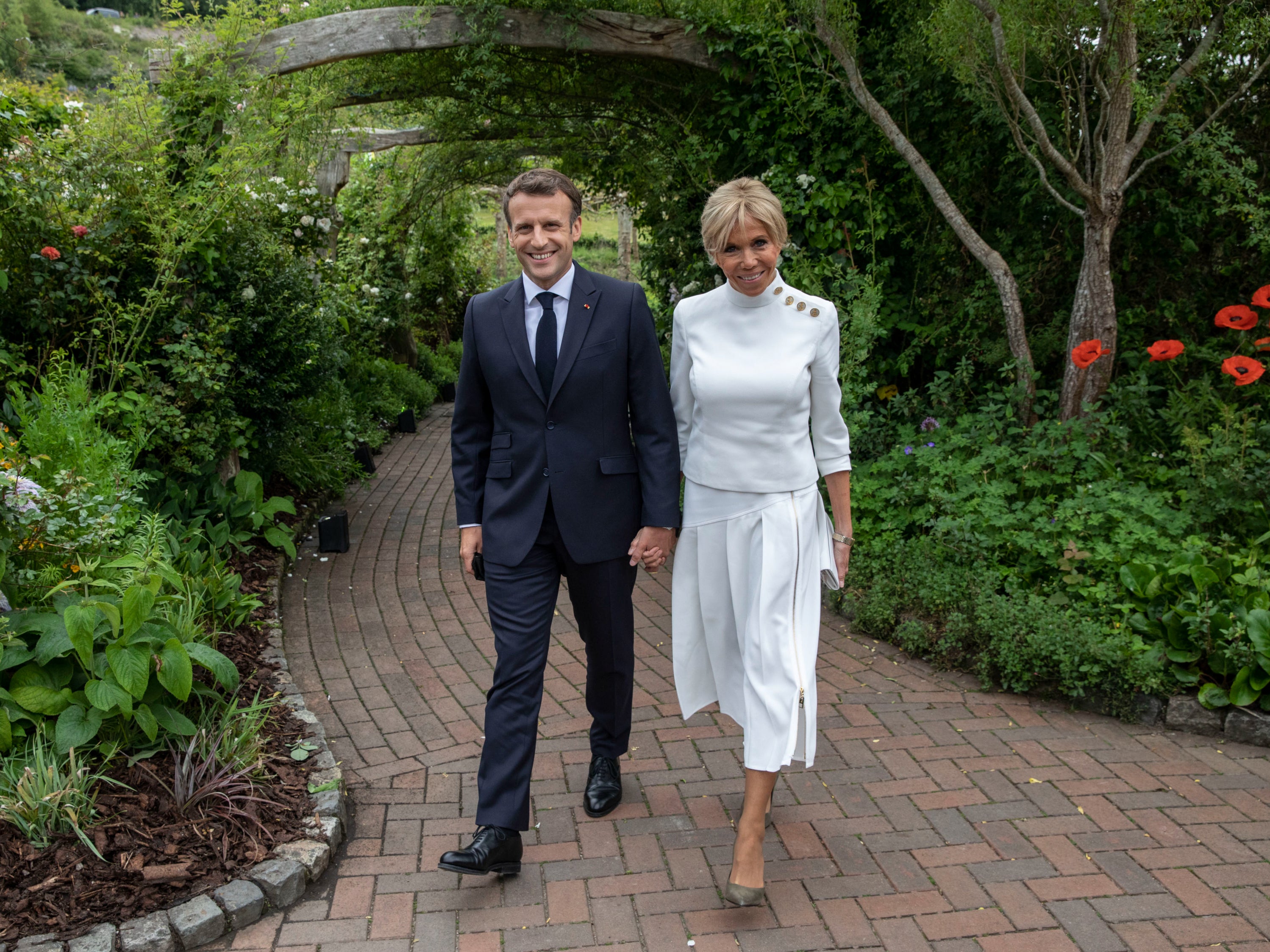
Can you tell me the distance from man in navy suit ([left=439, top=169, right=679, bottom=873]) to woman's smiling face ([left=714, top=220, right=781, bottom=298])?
290mm

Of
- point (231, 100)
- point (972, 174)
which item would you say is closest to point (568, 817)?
point (231, 100)

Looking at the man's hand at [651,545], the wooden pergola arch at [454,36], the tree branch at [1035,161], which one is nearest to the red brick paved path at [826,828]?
the man's hand at [651,545]

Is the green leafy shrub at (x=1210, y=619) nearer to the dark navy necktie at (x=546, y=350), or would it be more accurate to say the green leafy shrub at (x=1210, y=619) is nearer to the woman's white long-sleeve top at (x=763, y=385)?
the woman's white long-sleeve top at (x=763, y=385)

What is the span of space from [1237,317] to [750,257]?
3.47m

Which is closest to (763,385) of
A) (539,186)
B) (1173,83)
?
(539,186)

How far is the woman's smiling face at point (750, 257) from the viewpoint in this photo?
2551mm

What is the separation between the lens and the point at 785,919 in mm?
2609

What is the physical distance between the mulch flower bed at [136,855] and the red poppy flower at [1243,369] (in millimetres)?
4243

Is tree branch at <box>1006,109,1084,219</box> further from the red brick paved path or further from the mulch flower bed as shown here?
the mulch flower bed

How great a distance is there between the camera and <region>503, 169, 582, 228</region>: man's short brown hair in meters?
2.59

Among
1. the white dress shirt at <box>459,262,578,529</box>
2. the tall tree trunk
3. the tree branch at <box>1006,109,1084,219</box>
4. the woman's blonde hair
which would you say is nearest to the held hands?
the woman's blonde hair

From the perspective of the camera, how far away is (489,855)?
8.65 feet

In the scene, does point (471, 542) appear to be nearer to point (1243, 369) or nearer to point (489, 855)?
point (489, 855)

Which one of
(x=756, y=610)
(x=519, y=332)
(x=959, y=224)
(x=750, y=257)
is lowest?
(x=756, y=610)
